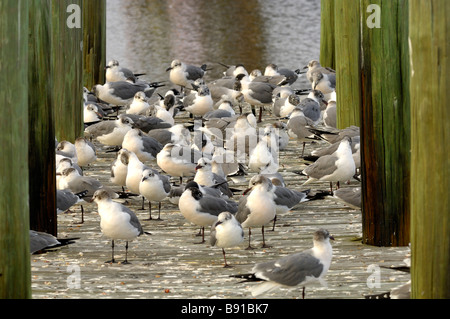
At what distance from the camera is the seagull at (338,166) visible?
9508 mm

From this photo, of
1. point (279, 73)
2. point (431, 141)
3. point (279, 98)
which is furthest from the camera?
point (279, 73)

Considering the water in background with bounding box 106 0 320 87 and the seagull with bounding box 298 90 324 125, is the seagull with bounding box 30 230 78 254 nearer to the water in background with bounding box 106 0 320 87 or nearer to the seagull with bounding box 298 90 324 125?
the seagull with bounding box 298 90 324 125

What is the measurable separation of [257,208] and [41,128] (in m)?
1.97

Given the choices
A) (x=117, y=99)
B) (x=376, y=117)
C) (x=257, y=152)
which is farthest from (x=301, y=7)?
(x=376, y=117)

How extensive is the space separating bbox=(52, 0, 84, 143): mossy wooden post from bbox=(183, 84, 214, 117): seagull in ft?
8.95

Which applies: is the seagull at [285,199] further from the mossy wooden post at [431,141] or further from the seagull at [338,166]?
the mossy wooden post at [431,141]

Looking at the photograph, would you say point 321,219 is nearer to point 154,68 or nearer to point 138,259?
point 138,259

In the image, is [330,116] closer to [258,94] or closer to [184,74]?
[258,94]

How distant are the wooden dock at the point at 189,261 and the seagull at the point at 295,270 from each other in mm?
110

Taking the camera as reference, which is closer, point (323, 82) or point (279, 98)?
point (279, 98)

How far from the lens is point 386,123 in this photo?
7.29 metres

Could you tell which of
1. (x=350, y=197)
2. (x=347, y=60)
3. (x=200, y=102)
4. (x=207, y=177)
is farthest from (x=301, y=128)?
(x=350, y=197)

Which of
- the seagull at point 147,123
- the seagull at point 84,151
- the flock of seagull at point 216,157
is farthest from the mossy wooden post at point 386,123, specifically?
the seagull at point 147,123
